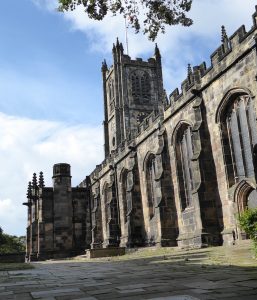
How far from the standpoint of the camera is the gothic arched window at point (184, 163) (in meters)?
21.4

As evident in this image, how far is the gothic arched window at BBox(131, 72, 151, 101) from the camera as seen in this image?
164ft

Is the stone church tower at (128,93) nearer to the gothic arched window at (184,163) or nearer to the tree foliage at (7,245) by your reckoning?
the gothic arched window at (184,163)

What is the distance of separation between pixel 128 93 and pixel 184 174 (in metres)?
29.0

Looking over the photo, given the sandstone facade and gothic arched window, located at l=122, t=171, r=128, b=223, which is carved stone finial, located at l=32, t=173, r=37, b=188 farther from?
gothic arched window, located at l=122, t=171, r=128, b=223

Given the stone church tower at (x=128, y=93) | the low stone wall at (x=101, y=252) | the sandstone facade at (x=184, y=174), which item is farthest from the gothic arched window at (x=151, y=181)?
the stone church tower at (x=128, y=93)

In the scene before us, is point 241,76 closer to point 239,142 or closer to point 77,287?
point 239,142

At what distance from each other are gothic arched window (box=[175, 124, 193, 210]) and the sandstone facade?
6 centimetres

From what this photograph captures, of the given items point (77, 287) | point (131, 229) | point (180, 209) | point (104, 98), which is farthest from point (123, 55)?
point (77, 287)

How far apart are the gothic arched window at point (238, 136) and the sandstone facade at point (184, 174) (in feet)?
0.15

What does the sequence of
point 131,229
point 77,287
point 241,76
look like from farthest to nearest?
point 131,229, point 241,76, point 77,287

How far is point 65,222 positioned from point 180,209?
17280 millimetres

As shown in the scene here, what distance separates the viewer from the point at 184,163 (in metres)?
22.0

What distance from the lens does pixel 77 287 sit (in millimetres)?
6383

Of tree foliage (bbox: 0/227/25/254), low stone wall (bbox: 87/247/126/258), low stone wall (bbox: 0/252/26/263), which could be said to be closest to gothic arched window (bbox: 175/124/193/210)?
low stone wall (bbox: 87/247/126/258)
